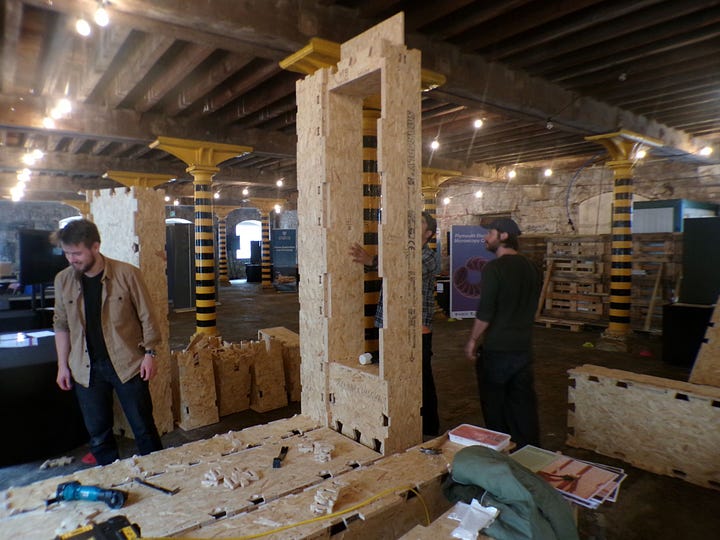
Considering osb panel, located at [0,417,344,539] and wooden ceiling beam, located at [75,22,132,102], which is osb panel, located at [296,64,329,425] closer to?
osb panel, located at [0,417,344,539]

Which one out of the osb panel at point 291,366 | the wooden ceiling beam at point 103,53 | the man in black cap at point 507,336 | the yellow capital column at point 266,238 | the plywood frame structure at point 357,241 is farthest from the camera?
the yellow capital column at point 266,238

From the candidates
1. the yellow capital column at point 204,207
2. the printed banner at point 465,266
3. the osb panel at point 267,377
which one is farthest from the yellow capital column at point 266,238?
the osb panel at point 267,377

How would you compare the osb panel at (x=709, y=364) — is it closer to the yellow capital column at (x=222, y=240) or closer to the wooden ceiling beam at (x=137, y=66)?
the wooden ceiling beam at (x=137, y=66)

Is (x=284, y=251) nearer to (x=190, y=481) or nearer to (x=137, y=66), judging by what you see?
(x=137, y=66)

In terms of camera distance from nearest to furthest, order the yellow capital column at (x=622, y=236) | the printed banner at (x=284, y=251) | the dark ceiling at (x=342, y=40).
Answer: the dark ceiling at (x=342, y=40), the yellow capital column at (x=622, y=236), the printed banner at (x=284, y=251)

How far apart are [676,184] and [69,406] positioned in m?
12.9

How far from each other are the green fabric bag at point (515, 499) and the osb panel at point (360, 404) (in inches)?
23.9

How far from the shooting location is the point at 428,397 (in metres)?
4.17

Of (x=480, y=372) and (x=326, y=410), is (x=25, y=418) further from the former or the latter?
(x=480, y=372)

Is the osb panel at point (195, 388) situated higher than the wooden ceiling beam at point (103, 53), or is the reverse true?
the wooden ceiling beam at point (103, 53)

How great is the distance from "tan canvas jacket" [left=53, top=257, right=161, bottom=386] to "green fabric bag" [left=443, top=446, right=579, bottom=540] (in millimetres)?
2253

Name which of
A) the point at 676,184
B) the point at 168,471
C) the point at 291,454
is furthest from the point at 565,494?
the point at 676,184

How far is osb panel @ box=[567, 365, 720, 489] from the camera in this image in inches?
145

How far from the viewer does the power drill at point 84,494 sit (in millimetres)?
2025
